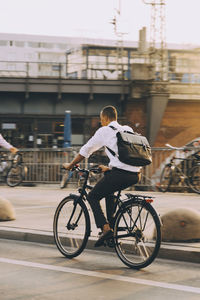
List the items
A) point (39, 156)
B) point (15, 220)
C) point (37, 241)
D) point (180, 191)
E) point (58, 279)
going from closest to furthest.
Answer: point (58, 279) → point (37, 241) → point (15, 220) → point (180, 191) → point (39, 156)

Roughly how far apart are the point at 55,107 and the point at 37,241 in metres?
23.8

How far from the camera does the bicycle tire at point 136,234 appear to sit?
5.30m

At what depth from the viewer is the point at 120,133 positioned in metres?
5.43

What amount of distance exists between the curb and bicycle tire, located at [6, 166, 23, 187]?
820 centimetres

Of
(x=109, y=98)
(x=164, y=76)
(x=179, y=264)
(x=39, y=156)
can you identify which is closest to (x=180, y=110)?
(x=164, y=76)

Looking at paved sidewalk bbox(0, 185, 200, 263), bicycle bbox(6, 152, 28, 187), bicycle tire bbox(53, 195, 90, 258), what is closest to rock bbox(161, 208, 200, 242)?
paved sidewalk bbox(0, 185, 200, 263)

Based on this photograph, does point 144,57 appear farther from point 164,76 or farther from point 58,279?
point 58,279

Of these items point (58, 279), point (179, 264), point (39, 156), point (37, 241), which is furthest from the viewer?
point (39, 156)

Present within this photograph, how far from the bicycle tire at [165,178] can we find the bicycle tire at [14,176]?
4.64m

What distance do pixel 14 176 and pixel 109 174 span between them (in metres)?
10.6

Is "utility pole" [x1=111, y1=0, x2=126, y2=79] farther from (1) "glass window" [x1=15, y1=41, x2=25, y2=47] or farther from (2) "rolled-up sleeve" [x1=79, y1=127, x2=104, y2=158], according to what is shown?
(1) "glass window" [x1=15, y1=41, x2=25, y2=47]

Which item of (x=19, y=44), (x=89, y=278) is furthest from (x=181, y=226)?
(x=19, y=44)

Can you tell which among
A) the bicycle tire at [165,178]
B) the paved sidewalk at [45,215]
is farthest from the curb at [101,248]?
the bicycle tire at [165,178]

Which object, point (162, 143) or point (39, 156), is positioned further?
point (162, 143)
